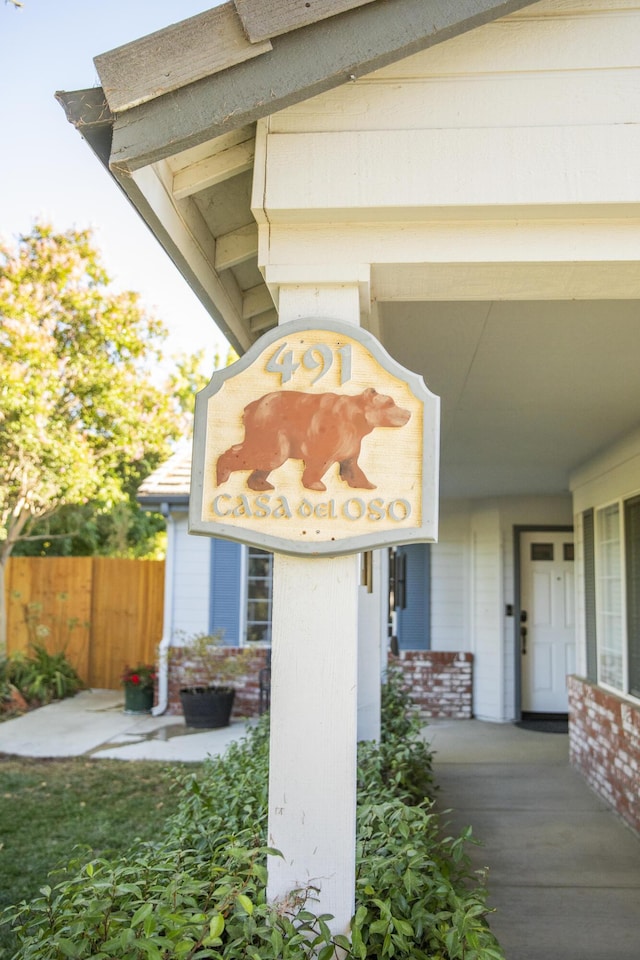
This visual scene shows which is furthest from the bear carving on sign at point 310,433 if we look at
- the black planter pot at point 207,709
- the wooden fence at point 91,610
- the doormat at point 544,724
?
the wooden fence at point 91,610

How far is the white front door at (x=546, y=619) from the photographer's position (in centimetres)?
952

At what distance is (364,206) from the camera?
7.10 ft

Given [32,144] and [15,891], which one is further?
[32,144]

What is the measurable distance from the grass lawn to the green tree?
12.5ft

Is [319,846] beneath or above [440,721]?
above

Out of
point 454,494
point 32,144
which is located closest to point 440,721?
point 454,494

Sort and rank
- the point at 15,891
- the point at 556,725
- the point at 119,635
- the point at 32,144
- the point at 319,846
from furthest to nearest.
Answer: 1. the point at 119,635
2. the point at 556,725
3. the point at 32,144
4. the point at 15,891
5. the point at 319,846

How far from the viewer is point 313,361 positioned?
217cm

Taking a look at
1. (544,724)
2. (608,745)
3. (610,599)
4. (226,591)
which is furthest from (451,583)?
(608,745)

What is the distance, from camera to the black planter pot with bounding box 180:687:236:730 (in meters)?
8.83

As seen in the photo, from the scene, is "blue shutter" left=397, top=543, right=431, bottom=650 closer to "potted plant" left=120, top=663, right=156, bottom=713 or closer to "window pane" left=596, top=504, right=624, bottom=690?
"potted plant" left=120, top=663, right=156, bottom=713

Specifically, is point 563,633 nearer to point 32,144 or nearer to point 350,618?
point 32,144

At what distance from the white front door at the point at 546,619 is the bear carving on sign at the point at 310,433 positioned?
7.84 meters

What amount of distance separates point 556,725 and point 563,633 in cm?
103
